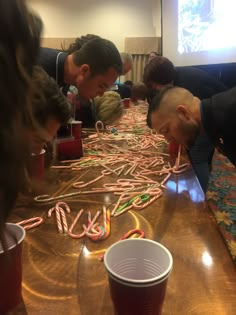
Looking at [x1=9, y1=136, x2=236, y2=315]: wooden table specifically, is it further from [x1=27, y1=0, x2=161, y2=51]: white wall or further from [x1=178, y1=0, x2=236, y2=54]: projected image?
[x1=27, y1=0, x2=161, y2=51]: white wall

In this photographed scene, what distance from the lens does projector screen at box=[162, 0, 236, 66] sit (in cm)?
251

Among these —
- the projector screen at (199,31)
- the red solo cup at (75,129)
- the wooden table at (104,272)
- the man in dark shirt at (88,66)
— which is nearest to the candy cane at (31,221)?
the wooden table at (104,272)

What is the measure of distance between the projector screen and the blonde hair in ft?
3.28

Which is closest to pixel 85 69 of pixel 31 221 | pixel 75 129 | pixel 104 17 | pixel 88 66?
pixel 88 66

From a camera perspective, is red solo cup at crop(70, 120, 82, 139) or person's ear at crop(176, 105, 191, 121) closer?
person's ear at crop(176, 105, 191, 121)

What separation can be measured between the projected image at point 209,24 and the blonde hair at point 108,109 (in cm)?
100

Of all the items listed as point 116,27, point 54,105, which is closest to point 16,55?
point 54,105

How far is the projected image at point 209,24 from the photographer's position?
8.18ft

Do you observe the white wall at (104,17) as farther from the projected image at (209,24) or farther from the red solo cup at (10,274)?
the red solo cup at (10,274)

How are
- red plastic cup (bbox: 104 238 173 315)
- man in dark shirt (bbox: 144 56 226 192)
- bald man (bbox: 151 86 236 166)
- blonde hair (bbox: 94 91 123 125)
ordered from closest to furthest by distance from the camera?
red plastic cup (bbox: 104 238 173 315) → bald man (bbox: 151 86 236 166) → man in dark shirt (bbox: 144 56 226 192) → blonde hair (bbox: 94 91 123 125)

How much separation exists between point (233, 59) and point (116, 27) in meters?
4.62

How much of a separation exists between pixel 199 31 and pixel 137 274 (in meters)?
2.58

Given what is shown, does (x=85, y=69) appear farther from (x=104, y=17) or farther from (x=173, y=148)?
(x=104, y=17)

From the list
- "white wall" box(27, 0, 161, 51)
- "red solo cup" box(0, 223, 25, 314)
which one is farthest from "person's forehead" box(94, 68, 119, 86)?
"white wall" box(27, 0, 161, 51)
